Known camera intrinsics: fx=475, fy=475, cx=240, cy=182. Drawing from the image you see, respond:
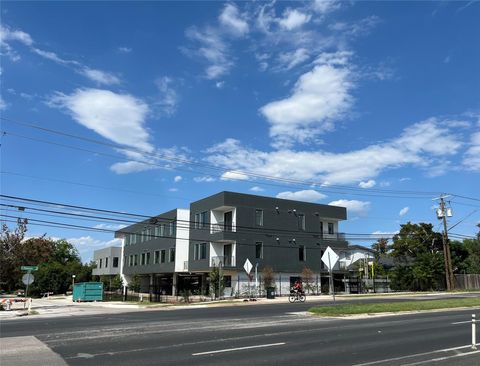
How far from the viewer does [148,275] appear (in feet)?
215

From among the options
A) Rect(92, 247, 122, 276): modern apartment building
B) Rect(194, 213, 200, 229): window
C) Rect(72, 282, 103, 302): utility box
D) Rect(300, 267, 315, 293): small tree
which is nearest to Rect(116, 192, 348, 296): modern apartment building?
Rect(194, 213, 200, 229): window

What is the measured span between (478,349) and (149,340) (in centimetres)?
820

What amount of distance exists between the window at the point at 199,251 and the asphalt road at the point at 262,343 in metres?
31.5

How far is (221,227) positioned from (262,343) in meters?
36.3

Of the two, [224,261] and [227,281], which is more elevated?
[224,261]

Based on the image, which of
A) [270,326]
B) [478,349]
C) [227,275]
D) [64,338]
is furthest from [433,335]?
[227,275]

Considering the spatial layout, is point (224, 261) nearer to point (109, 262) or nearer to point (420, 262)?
point (420, 262)

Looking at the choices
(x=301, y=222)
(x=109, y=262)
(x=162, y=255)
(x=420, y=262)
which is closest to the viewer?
(x=301, y=222)

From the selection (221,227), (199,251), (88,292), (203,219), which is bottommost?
(88,292)

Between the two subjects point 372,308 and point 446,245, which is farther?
point 446,245

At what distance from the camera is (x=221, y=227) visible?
48562 mm

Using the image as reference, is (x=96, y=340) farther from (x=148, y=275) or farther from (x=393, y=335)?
(x=148, y=275)

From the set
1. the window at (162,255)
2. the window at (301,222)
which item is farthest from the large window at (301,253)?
the window at (162,255)

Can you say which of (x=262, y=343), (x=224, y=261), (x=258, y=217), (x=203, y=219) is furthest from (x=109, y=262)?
(x=262, y=343)
